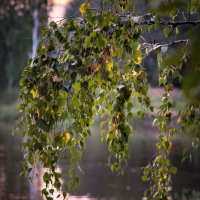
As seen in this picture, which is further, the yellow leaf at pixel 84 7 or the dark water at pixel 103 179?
the dark water at pixel 103 179

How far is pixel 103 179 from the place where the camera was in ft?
38.4

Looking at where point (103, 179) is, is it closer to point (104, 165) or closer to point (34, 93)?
point (104, 165)

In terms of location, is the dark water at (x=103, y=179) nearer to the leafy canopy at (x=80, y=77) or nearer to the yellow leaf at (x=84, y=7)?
the leafy canopy at (x=80, y=77)

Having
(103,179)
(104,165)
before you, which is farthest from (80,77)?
(104,165)

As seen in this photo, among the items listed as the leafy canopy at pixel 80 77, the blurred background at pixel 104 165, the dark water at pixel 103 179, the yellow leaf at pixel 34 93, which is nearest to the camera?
the leafy canopy at pixel 80 77

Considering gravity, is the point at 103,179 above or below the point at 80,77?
below

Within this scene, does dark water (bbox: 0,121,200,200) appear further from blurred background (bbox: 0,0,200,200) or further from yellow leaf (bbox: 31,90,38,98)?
yellow leaf (bbox: 31,90,38,98)

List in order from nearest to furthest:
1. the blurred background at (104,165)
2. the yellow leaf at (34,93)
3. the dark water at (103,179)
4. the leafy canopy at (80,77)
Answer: the leafy canopy at (80,77) < the yellow leaf at (34,93) < the blurred background at (104,165) < the dark water at (103,179)

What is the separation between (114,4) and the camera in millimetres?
2283

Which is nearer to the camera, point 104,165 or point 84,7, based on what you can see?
point 84,7

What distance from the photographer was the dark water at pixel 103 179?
9891 mm

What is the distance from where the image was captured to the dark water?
9891mm

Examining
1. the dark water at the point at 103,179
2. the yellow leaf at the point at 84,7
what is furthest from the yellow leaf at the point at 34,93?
the dark water at the point at 103,179

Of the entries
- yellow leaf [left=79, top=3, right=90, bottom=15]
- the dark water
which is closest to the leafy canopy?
yellow leaf [left=79, top=3, right=90, bottom=15]
